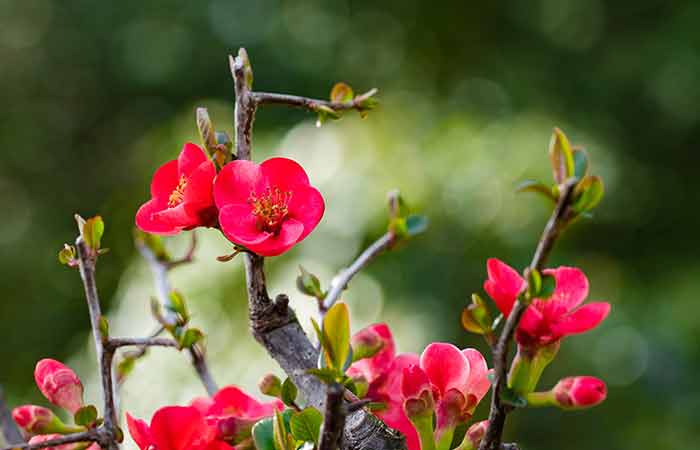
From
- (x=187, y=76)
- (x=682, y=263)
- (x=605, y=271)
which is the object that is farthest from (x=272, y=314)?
(x=187, y=76)

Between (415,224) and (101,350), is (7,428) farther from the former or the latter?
(415,224)

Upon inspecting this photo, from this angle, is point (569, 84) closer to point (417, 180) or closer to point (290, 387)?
point (417, 180)

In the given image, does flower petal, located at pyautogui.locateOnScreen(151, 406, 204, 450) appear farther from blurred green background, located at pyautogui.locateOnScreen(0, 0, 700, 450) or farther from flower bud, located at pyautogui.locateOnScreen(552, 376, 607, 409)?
blurred green background, located at pyautogui.locateOnScreen(0, 0, 700, 450)

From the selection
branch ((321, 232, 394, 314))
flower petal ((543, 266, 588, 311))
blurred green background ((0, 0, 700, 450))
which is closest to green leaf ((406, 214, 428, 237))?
branch ((321, 232, 394, 314))

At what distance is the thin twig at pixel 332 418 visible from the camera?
0.21m

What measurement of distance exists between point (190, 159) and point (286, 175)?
0.04 m

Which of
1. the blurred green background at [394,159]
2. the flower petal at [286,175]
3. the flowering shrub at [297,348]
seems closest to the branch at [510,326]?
the flowering shrub at [297,348]

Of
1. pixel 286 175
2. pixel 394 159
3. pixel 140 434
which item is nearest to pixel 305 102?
pixel 286 175

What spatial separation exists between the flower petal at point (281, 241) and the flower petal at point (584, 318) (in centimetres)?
9

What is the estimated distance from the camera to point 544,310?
29 centimetres

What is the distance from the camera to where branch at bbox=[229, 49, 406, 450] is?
29 cm

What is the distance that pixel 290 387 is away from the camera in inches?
11.9

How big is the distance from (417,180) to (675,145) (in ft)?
3.84

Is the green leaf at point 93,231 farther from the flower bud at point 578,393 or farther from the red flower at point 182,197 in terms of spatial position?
the flower bud at point 578,393
